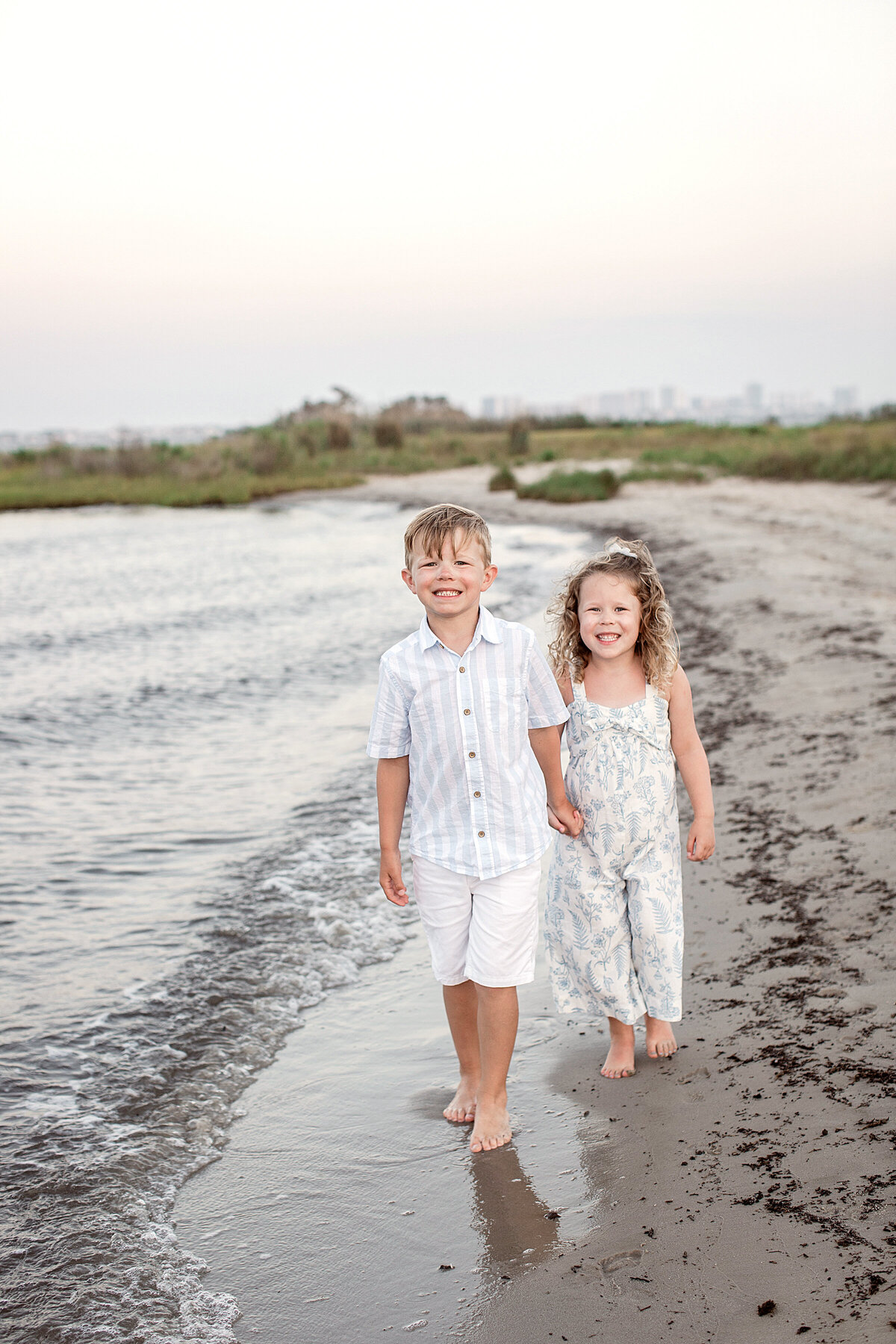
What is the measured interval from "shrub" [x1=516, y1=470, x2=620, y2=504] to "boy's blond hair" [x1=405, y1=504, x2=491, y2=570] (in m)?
20.5

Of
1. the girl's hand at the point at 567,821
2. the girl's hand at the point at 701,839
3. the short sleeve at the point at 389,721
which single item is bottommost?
the girl's hand at the point at 701,839

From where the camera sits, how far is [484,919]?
8.09 feet

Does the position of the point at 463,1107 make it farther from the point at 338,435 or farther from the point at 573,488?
the point at 338,435

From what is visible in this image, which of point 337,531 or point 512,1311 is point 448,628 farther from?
point 337,531

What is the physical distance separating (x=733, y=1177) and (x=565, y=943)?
2.41 ft

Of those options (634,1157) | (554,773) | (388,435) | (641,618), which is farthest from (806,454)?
(388,435)

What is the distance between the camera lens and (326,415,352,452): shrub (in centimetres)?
4178

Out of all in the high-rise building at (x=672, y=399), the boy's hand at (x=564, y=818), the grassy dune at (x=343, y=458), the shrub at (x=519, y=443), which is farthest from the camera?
the high-rise building at (x=672, y=399)

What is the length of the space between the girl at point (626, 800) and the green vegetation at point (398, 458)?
18452 millimetres

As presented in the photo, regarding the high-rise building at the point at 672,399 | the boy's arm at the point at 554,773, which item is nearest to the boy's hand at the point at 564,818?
the boy's arm at the point at 554,773

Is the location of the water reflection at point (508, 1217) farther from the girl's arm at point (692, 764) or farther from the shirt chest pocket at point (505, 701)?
the shirt chest pocket at point (505, 701)

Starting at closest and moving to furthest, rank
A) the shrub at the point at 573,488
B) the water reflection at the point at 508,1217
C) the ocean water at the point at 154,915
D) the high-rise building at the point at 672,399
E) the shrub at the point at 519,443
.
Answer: the water reflection at the point at 508,1217 → the ocean water at the point at 154,915 → the shrub at the point at 573,488 → the shrub at the point at 519,443 → the high-rise building at the point at 672,399

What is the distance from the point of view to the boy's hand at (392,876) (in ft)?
8.19

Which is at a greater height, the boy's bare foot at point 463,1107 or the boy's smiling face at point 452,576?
the boy's smiling face at point 452,576
